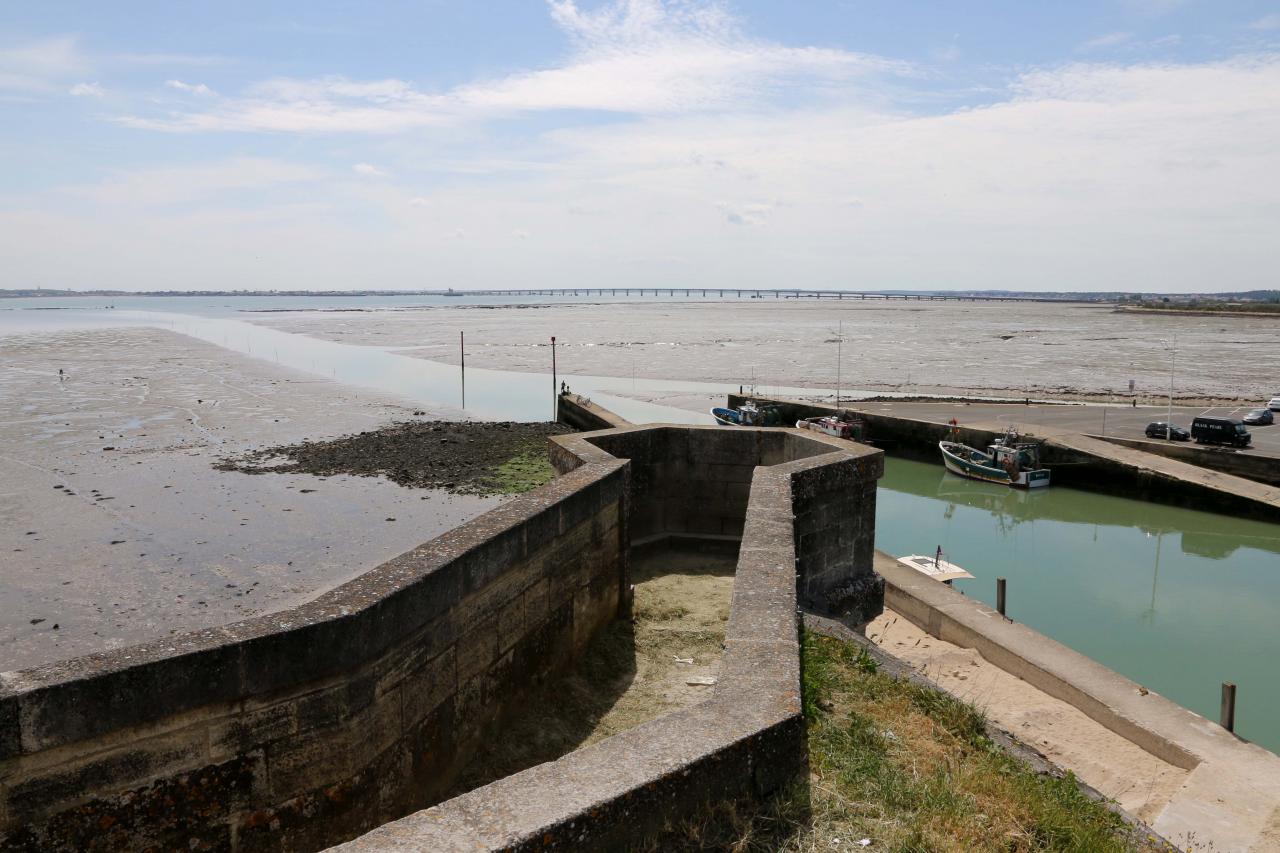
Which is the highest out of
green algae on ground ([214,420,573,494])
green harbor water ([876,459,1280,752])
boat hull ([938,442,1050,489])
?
green algae on ground ([214,420,573,494])

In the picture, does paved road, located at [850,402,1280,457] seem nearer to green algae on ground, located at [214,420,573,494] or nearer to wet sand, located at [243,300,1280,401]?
wet sand, located at [243,300,1280,401]

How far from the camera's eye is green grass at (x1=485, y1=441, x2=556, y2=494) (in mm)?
24922

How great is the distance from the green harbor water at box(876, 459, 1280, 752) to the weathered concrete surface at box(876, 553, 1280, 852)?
2574mm

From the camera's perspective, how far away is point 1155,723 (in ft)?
35.2

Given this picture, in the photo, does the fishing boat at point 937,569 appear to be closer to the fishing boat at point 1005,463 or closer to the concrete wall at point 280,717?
the concrete wall at point 280,717

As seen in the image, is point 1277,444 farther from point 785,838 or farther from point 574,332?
point 574,332

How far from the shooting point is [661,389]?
5147 centimetres

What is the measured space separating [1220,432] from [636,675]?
27667 mm

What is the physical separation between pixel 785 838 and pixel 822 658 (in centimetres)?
338

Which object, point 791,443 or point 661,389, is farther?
point 661,389

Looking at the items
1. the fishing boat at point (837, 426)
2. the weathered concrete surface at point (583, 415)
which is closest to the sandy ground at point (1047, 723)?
the weathered concrete surface at point (583, 415)

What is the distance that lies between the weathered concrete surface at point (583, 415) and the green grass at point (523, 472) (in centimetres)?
248

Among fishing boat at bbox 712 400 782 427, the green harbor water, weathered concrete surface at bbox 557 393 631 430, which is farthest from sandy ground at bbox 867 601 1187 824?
fishing boat at bbox 712 400 782 427

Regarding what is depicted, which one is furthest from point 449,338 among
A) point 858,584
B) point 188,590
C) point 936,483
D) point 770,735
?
point 770,735
